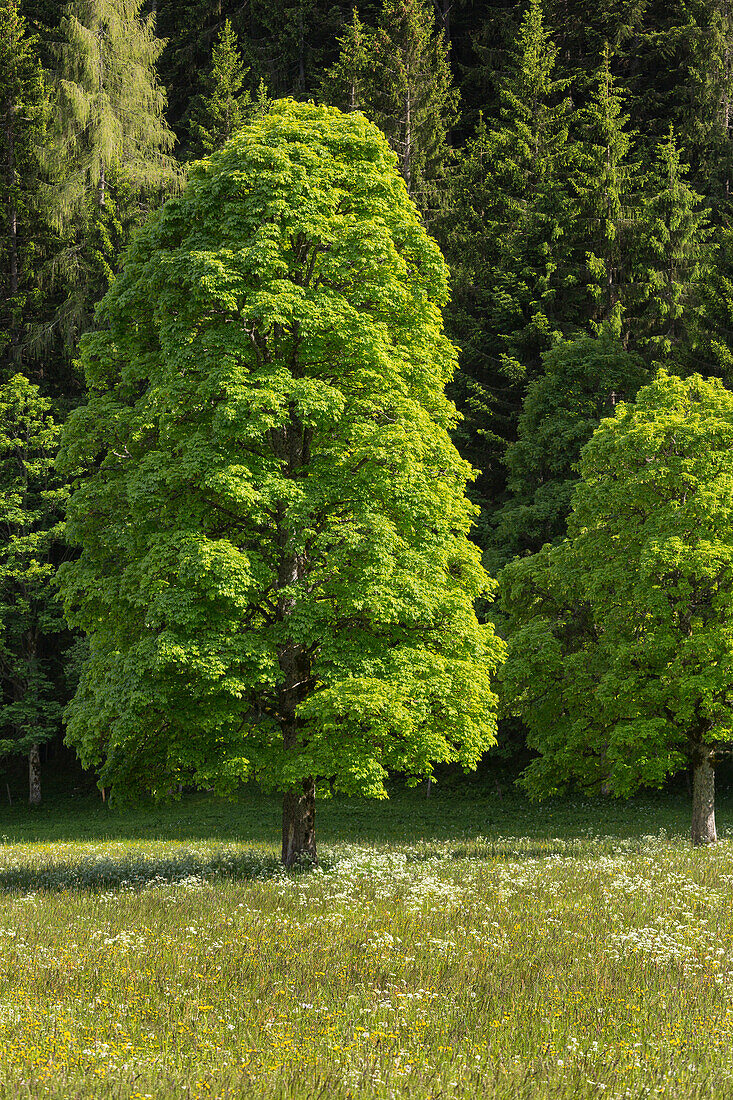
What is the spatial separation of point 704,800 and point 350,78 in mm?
48105

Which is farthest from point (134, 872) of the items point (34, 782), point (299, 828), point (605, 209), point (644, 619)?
point (605, 209)

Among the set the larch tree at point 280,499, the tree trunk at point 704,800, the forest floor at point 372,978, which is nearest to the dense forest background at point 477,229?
the tree trunk at point 704,800

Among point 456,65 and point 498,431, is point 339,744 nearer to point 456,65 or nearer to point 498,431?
point 498,431

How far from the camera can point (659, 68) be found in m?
62.8

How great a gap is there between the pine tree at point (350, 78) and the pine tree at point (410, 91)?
576 mm

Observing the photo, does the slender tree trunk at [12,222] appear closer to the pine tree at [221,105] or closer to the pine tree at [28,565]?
the pine tree at [28,565]

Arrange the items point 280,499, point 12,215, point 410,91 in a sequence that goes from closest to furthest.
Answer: point 280,499 < point 12,215 < point 410,91

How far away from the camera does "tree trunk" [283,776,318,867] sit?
19.4 m

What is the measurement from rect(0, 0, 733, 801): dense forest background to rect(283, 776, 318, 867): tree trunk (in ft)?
72.9

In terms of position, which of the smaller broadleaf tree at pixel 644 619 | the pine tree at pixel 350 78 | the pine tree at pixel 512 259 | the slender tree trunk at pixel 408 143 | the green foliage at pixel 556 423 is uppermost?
the pine tree at pixel 350 78

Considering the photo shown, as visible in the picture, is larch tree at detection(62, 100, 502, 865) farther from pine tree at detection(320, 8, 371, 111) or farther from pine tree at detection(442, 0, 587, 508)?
pine tree at detection(320, 8, 371, 111)

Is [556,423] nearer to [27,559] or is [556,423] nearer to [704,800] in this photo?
[704,800]

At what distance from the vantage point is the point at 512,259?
159 ft

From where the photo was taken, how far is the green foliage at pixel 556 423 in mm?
41000
